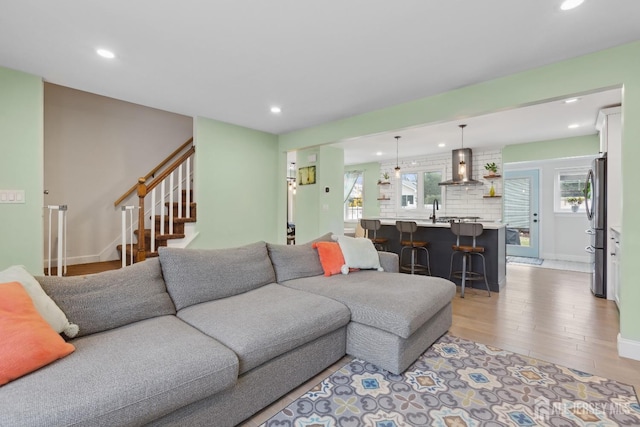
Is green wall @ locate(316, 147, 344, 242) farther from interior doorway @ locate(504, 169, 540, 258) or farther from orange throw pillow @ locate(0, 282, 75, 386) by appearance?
orange throw pillow @ locate(0, 282, 75, 386)

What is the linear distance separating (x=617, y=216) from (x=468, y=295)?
203cm

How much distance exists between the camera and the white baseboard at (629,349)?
237 cm

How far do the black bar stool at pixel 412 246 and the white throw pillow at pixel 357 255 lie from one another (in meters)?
1.42

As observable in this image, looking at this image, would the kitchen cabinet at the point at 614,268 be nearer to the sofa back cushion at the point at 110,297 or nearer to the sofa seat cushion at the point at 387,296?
the sofa seat cushion at the point at 387,296

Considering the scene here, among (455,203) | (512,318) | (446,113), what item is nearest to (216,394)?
(512,318)

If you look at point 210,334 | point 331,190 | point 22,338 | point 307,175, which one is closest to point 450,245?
point 331,190

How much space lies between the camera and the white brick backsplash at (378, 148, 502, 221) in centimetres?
629

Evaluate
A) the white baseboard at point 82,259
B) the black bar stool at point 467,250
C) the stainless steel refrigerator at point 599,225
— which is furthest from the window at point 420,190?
the white baseboard at point 82,259

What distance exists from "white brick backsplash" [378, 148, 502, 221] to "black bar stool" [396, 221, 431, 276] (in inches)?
92.2

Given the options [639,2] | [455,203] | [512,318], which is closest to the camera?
[639,2]

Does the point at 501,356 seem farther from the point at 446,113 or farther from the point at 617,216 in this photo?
the point at 617,216

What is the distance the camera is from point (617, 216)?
378 centimetres

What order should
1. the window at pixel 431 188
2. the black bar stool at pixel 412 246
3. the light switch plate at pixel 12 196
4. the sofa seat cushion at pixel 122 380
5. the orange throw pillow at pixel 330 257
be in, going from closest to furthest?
1. the sofa seat cushion at pixel 122 380
2. the light switch plate at pixel 12 196
3. the orange throw pillow at pixel 330 257
4. the black bar stool at pixel 412 246
5. the window at pixel 431 188

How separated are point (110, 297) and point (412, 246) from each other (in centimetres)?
392
